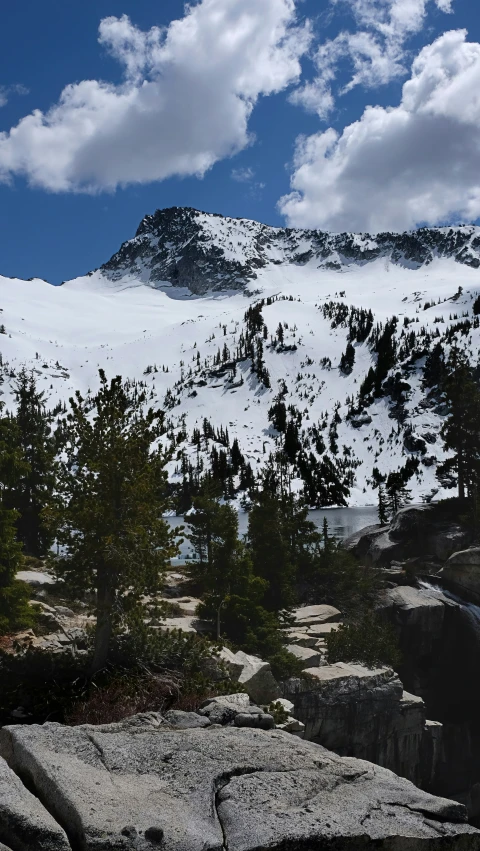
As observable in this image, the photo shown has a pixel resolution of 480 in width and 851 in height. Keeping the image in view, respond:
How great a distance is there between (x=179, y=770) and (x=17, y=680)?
924cm

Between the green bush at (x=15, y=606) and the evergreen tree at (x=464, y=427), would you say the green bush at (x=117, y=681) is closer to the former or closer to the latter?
the green bush at (x=15, y=606)

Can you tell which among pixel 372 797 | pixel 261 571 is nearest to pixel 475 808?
pixel 261 571

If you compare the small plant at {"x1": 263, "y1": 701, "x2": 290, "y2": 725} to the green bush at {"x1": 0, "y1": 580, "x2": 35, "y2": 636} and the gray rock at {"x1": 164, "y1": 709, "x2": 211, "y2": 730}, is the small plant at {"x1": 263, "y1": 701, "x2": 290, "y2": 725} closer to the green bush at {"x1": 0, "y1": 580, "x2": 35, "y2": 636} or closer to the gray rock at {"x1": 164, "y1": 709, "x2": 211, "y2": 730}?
the gray rock at {"x1": 164, "y1": 709, "x2": 211, "y2": 730}

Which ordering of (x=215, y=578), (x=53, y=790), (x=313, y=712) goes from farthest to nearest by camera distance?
(x=215, y=578), (x=313, y=712), (x=53, y=790)

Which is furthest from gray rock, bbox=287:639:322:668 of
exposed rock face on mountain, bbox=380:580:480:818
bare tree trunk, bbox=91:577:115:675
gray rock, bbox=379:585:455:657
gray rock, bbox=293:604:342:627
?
bare tree trunk, bbox=91:577:115:675

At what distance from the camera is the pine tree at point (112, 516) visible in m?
19.1

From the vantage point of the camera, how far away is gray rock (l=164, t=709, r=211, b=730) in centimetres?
1321

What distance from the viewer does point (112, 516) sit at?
1956 centimetres

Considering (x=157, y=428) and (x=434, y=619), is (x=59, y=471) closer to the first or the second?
(x=157, y=428)

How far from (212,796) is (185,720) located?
412 centimetres

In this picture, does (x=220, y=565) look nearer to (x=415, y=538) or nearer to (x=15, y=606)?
(x=15, y=606)

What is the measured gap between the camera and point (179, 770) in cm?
1022

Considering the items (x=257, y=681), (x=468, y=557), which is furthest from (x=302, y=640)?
(x=468, y=557)

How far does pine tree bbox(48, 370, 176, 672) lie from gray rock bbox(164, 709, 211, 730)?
559 cm
